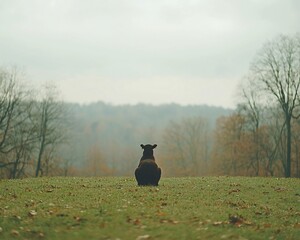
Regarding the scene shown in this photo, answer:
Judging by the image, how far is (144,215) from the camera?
14.1 meters

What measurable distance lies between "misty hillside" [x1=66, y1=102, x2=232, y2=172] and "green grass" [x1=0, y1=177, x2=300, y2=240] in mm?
72818

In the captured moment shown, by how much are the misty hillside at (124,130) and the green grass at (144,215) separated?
239ft

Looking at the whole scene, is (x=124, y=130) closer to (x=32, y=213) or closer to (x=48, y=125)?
(x=48, y=125)

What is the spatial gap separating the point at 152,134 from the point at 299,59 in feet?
270

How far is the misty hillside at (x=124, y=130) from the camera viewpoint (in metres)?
114

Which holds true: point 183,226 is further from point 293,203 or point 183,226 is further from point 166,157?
point 166,157

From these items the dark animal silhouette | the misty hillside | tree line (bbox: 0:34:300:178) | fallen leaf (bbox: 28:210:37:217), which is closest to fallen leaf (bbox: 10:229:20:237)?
fallen leaf (bbox: 28:210:37:217)

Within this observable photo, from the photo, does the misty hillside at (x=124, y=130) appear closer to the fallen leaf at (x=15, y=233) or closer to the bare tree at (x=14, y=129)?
the bare tree at (x=14, y=129)

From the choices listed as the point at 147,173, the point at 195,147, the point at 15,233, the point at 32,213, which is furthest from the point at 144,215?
the point at 195,147

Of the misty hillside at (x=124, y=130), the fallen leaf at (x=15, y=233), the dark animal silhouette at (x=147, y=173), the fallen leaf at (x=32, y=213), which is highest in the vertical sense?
the misty hillside at (x=124, y=130)

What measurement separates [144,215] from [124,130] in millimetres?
148260

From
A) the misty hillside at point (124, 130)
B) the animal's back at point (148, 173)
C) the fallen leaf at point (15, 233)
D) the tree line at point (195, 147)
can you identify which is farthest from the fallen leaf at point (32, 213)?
the misty hillside at point (124, 130)

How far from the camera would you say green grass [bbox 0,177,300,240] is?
12.3 m

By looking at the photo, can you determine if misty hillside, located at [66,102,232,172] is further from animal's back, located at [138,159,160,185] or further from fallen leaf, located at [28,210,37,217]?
fallen leaf, located at [28,210,37,217]
